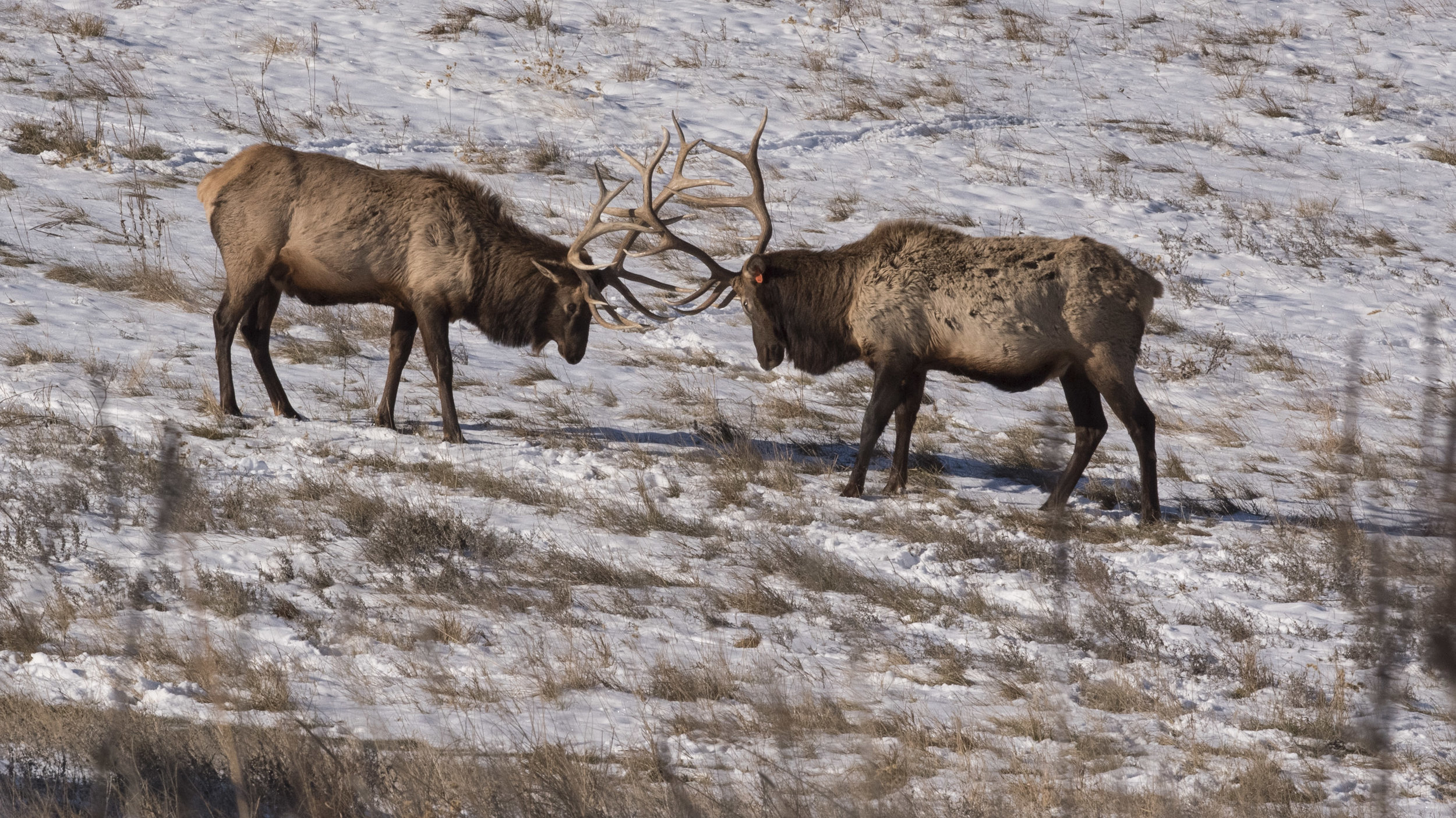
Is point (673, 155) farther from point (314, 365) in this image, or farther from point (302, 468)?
point (302, 468)

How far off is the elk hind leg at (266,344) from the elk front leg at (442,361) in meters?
1.01

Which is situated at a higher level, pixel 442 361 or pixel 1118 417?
pixel 1118 417

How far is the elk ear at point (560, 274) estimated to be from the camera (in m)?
9.28

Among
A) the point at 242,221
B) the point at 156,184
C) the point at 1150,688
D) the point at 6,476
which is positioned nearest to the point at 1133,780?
the point at 1150,688

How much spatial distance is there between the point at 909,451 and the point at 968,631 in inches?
135

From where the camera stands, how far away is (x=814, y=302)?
9.01 meters

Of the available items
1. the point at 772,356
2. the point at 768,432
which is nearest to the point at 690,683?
the point at 772,356

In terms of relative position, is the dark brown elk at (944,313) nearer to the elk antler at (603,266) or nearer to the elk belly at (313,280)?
the elk antler at (603,266)

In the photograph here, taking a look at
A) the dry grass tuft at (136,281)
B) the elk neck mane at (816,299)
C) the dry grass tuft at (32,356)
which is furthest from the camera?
the dry grass tuft at (136,281)

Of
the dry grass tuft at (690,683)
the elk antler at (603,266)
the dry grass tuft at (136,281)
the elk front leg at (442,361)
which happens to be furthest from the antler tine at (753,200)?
the dry grass tuft at (136,281)

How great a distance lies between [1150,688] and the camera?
17.3 feet

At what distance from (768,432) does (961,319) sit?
210 cm

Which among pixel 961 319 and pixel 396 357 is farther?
pixel 396 357

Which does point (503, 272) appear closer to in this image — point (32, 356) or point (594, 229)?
point (594, 229)
